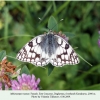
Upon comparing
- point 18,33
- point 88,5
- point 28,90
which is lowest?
point 28,90

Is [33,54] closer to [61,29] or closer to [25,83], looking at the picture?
[25,83]

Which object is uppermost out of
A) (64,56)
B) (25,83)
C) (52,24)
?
(52,24)

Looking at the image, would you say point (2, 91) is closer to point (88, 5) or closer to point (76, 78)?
point (76, 78)

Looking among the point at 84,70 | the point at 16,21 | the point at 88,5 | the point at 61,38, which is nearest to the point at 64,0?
the point at 88,5

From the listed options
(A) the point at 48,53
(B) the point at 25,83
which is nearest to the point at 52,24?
(A) the point at 48,53

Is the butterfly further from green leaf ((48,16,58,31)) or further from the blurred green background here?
the blurred green background

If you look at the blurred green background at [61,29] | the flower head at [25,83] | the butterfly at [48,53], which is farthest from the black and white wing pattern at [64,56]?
the blurred green background at [61,29]
